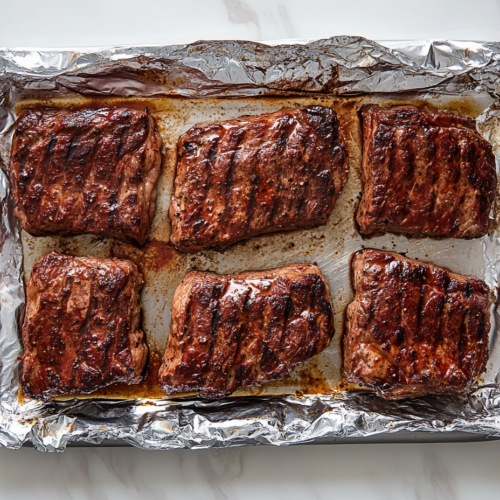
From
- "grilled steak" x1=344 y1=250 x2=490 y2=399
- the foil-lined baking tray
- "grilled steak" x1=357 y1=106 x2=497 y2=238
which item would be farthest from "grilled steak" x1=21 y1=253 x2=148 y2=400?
"grilled steak" x1=357 y1=106 x2=497 y2=238

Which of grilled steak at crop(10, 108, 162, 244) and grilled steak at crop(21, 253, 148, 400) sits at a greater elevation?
grilled steak at crop(10, 108, 162, 244)

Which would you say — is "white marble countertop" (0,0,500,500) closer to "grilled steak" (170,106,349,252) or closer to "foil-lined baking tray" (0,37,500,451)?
"foil-lined baking tray" (0,37,500,451)

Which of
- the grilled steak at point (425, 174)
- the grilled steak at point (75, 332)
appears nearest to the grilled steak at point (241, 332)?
the grilled steak at point (75, 332)

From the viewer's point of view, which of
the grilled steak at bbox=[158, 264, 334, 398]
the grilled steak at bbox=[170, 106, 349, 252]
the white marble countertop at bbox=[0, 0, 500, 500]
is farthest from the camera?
the white marble countertop at bbox=[0, 0, 500, 500]

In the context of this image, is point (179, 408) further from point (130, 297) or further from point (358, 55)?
point (358, 55)

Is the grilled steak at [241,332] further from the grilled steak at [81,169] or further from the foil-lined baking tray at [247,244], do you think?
the grilled steak at [81,169]

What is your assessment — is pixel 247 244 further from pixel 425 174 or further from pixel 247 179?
pixel 425 174

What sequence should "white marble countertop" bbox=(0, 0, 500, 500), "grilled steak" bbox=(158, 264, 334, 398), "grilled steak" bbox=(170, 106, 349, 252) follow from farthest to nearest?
"white marble countertop" bbox=(0, 0, 500, 500), "grilled steak" bbox=(170, 106, 349, 252), "grilled steak" bbox=(158, 264, 334, 398)
